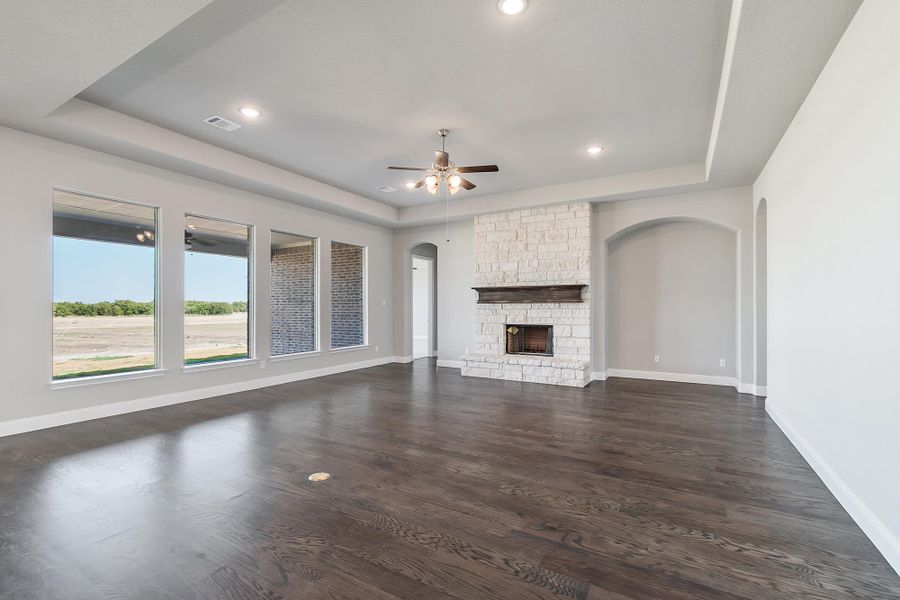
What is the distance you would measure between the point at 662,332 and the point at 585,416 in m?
2.96

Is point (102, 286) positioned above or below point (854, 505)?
above

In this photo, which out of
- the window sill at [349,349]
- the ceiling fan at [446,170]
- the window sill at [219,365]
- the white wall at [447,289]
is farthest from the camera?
the white wall at [447,289]

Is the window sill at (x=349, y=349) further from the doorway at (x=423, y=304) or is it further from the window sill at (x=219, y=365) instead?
the doorway at (x=423, y=304)

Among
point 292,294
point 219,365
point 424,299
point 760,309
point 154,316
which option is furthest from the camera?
point 424,299

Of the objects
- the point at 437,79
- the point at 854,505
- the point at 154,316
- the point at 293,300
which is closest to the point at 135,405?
the point at 154,316

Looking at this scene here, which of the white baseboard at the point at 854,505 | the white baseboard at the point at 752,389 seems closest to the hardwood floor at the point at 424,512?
the white baseboard at the point at 854,505

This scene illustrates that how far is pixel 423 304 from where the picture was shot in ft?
39.3

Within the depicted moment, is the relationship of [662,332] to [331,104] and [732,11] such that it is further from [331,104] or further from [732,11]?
[331,104]

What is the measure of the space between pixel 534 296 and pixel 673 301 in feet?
7.03

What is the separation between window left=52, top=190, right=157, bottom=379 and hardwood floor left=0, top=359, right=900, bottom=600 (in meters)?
0.73

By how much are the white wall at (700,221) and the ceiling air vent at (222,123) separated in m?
5.14

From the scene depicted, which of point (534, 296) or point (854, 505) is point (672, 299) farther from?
point (854, 505)

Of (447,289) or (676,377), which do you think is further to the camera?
(447,289)

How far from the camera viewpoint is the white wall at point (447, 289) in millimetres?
7957
